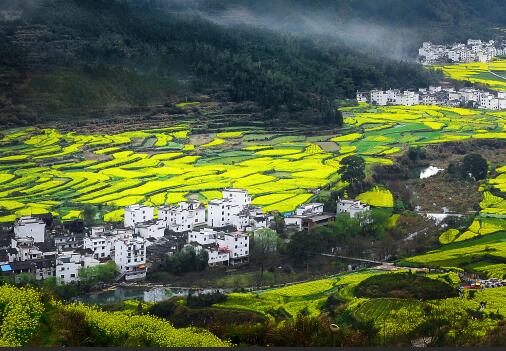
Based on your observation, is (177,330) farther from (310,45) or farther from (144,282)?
(310,45)

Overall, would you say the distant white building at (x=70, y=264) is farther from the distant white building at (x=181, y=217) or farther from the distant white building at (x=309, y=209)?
the distant white building at (x=309, y=209)

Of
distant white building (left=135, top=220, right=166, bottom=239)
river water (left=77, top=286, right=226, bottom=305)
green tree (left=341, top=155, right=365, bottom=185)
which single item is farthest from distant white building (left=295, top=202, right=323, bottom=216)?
river water (left=77, top=286, right=226, bottom=305)

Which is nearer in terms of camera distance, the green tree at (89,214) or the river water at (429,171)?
the green tree at (89,214)

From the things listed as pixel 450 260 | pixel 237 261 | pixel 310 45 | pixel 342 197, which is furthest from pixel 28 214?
pixel 310 45

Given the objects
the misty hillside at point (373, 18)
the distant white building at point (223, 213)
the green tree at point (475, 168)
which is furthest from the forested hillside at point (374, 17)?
the distant white building at point (223, 213)

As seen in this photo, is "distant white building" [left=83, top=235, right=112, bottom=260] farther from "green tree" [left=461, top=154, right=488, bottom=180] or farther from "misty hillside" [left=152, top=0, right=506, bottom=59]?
"misty hillside" [left=152, top=0, right=506, bottom=59]

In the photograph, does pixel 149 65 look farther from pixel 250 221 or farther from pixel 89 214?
pixel 250 221

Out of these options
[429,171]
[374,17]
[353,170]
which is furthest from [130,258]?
[374,17]
